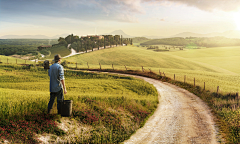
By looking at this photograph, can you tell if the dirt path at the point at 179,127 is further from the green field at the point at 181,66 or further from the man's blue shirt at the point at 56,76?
the green field at the point at 181,66

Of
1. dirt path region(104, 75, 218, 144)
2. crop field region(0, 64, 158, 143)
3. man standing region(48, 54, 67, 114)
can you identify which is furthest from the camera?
dirt path region(104, 75, 218, 144)

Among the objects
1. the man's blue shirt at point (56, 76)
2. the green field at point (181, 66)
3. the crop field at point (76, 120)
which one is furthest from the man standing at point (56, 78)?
the green field at point (181, 66)

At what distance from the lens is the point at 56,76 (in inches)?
317

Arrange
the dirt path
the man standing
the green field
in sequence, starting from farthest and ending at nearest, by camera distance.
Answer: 1. the green field
2. the dirt path
3. the man standing

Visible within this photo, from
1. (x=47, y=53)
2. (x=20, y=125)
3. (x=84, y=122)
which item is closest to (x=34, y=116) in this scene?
(x=20, y=125)

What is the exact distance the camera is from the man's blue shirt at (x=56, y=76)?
26.3ft

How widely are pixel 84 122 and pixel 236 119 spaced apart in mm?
10951

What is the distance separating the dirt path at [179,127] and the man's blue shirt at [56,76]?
4.96 metres

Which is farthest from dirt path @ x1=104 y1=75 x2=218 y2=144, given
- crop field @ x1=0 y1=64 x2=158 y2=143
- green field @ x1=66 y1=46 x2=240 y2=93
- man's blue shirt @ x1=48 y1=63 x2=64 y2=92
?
green field @ x1=66 y1=46 x2=240 y2=93

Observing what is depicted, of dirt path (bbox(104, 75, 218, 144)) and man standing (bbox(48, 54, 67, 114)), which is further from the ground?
man standing (bbox(48, 54, 67, 114))

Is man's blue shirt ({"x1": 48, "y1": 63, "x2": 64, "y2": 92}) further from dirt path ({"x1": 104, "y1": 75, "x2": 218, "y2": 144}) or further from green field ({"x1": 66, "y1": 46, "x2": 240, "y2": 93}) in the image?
green field ({"x1": 66, "y1": 46, "x2": 240, "y2": 93})

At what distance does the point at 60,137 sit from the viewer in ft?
25.0

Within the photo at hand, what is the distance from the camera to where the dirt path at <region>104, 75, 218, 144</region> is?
9.32 meters

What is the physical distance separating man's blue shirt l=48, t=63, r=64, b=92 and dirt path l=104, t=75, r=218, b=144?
16.3 feet
